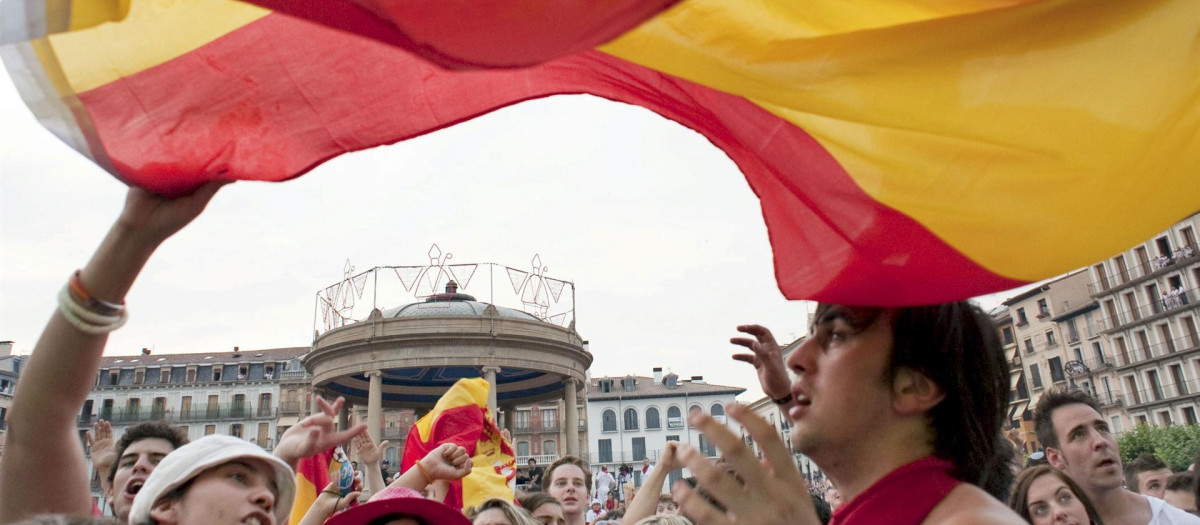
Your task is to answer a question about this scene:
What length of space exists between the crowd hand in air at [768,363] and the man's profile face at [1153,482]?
20.9 ft

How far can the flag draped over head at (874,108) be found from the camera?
2189 mm

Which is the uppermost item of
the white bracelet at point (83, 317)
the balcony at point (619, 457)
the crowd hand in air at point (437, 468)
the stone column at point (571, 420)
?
the balcony at point (619, 457)

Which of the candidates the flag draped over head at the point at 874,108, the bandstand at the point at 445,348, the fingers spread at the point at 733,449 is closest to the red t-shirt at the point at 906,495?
the fingers spread at the point at 733,449

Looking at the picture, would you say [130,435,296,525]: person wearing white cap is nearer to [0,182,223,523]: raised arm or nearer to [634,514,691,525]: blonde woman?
[0,182,223,523]: raised arm

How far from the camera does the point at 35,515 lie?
6.33 feet

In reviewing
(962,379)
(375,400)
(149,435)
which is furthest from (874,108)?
(375,400)

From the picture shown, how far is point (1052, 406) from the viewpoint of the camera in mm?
5125

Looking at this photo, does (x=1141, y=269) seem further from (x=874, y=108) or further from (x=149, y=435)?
(x=149, y=435)

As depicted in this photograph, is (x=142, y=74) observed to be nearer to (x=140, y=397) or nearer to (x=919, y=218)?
(x=919, y=218)

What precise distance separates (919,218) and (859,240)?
18 centimetres

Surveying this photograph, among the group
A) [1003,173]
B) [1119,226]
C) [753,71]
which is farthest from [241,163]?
[1119,226]

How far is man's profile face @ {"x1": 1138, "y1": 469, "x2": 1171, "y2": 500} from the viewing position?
755 cm

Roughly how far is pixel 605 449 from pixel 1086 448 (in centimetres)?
7892

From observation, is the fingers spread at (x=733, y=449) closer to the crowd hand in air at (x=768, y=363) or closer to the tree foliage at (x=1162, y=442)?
the crowd hand in air at (x=768, y=363)
